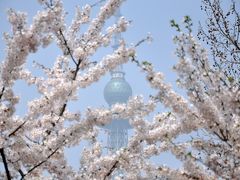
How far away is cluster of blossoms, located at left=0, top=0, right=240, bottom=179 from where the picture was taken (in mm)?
5266

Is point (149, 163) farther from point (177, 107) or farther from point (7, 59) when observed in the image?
point (7, 59)

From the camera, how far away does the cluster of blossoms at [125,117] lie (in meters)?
5.27

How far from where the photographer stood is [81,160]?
29.8 feet

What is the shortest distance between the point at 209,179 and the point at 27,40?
3.59 metres

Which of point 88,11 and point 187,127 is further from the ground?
point 88,11

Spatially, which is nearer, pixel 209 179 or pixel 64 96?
pixel 209 179

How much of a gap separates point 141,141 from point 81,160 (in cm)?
260

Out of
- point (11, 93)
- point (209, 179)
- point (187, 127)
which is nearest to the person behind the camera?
point (209, 179)

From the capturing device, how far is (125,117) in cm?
730

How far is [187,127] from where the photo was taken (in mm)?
5836

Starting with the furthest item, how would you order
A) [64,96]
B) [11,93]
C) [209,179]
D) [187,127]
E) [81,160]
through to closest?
[81,160]
[64,96]
[11,93]
[187,127]
[209,179]

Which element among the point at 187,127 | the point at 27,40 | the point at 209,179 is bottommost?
the point at 209,179

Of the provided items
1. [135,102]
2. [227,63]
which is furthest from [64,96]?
[227,63]

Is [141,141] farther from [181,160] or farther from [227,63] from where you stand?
[227,63]
